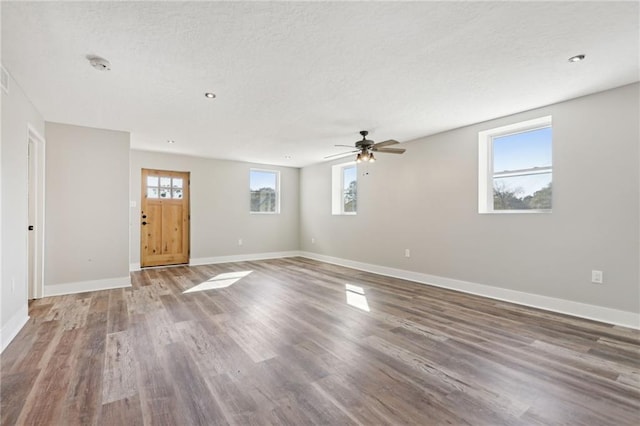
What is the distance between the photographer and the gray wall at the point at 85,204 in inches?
167

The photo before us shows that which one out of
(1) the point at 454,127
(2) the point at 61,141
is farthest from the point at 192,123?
(1) the point at 454,127

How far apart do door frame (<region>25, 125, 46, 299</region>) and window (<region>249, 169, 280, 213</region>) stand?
409cm

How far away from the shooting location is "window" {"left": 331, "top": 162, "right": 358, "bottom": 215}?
6.74m

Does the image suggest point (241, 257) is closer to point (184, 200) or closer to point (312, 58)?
point (184, 200)

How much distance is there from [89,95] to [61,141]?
1.65 m

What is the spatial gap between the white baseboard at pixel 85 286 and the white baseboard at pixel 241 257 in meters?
1.99

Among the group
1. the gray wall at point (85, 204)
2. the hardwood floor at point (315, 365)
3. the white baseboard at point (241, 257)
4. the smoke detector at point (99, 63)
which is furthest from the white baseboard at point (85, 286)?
the smoke detector at point (99, 63)

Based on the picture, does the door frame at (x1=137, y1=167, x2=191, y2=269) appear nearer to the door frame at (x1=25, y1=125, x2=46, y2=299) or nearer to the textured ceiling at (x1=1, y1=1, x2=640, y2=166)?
the door frame at (x1=25, y1=125, x2=46, y2=299)

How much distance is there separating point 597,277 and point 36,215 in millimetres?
7051

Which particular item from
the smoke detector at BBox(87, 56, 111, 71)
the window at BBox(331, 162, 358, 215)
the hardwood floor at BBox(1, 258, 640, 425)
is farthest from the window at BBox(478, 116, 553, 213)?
the smoke detector at BBox(87, 56, 111, 71)

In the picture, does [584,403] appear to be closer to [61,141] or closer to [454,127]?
[454,127]

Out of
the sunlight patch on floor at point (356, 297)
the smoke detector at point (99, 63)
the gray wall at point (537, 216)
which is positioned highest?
the smoke detector at point (99, 63)

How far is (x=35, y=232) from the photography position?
13.0ft

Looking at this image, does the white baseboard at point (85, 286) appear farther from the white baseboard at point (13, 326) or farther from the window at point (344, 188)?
the window at point (344, 188)
